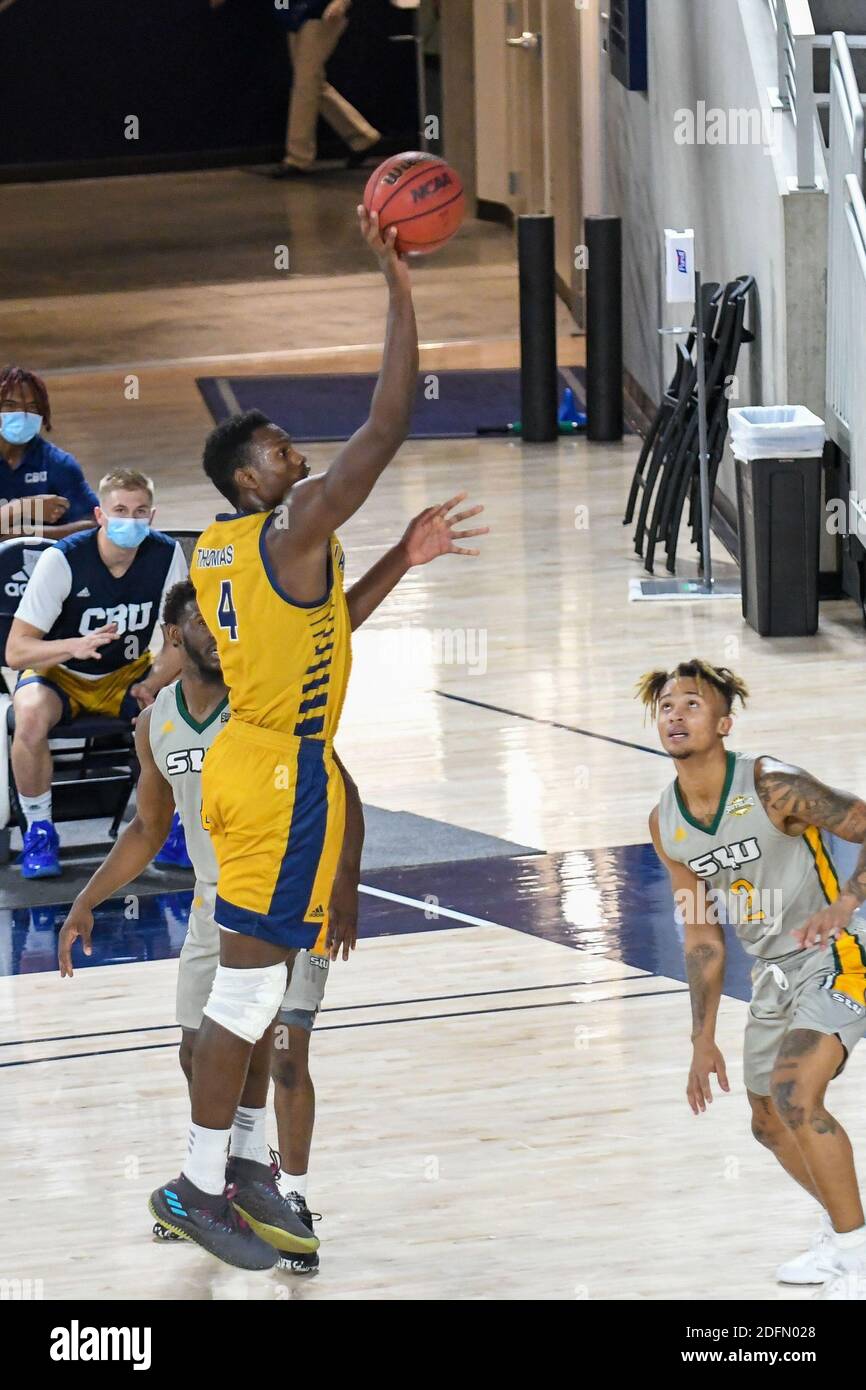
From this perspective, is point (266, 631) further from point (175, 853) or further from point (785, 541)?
point (785, 541)

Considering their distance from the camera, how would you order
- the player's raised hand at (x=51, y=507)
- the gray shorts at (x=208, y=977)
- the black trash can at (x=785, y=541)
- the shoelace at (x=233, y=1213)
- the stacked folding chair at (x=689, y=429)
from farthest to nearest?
the stacked folding chair at (x=689, y=429) < the black trash can at (x=785, y=541) < the player's raised hand at (x=51, y=507) < the gray shorts at (x=208, y=977) < the shoelace at (x=233, y=1213)

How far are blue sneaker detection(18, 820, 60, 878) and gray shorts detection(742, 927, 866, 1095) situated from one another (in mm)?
3139

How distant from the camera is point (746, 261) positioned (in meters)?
10.6

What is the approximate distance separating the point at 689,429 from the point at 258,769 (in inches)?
261

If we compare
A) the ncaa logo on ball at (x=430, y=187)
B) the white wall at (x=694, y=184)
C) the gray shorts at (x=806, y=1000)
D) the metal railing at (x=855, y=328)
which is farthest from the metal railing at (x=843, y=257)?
the gray shorts at (x=806, y=1000)

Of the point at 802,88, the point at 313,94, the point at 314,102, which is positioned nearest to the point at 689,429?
the point at 802,88

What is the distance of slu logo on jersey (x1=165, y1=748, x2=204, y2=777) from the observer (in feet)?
16.0

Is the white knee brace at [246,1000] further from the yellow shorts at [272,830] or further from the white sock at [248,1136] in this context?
the white sock at [248,1136]

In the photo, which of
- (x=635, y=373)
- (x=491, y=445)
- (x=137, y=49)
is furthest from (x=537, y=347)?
(x=137, y=49)

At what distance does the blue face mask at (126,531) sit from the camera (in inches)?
279

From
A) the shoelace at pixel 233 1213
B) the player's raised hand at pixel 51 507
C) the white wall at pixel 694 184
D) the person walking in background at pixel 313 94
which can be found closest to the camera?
the shoelace at pixel 233 1213

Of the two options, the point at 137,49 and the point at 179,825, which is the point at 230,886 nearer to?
the point at 179,825

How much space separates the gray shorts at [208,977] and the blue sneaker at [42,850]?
2405 millimetres

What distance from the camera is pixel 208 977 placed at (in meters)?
4.79
